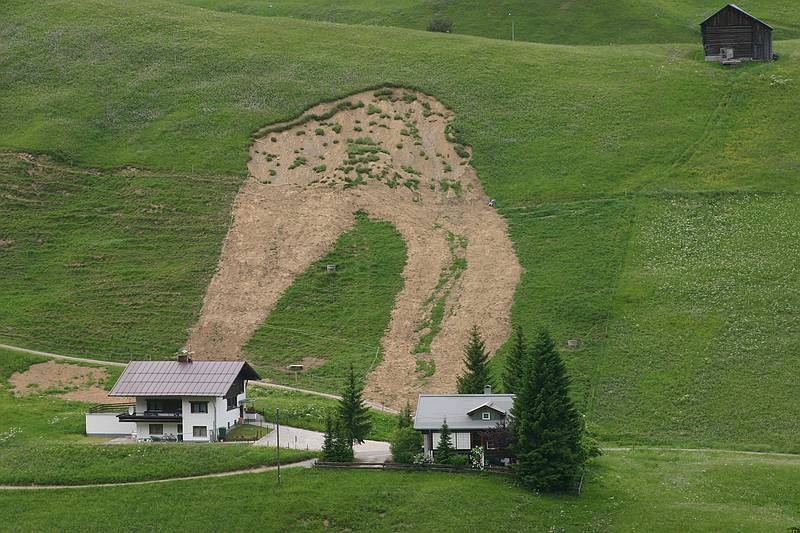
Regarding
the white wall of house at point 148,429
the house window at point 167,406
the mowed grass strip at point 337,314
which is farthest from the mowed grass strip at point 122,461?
the mowed grass strip at point 337,314

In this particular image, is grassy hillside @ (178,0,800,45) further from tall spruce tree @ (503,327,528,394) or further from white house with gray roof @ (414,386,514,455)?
white house with gray roof @ (414,386,514,455)

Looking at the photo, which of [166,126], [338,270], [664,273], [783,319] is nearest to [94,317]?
[338,270]

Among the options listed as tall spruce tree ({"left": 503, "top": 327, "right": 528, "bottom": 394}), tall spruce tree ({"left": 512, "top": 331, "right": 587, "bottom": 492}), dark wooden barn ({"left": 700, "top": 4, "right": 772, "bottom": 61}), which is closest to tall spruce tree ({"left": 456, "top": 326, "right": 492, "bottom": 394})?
tall spruce tree ({"left": 503, "top": 327, "right": 528, "bottom": 394})

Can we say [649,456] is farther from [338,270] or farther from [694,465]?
[338,270]

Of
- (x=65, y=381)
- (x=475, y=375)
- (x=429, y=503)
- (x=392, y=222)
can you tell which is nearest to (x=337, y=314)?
(x=392, y=222)

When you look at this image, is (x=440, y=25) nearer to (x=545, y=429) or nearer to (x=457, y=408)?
(x=457, y=408)

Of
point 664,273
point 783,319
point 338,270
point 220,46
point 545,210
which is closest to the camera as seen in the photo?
point 783,319
